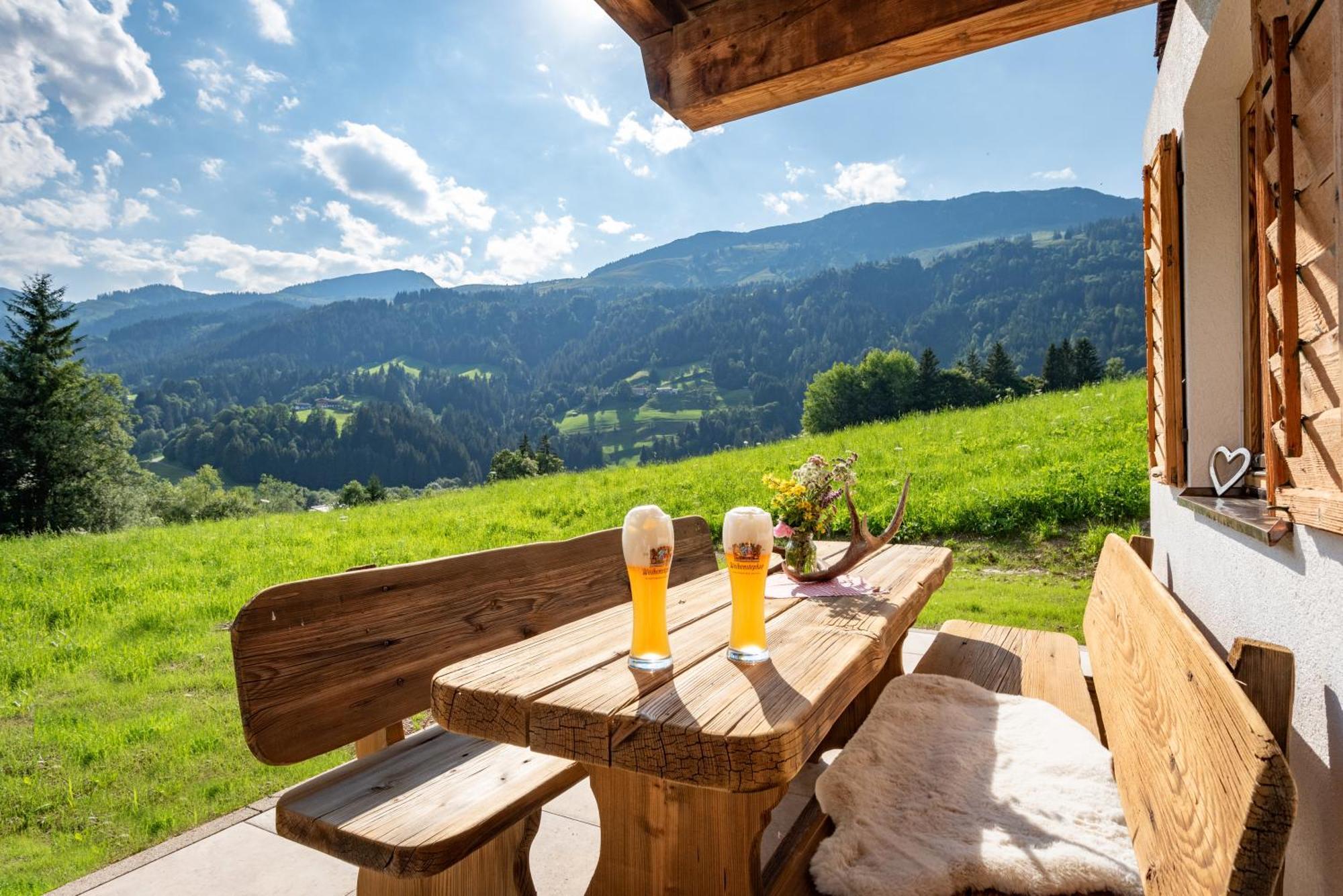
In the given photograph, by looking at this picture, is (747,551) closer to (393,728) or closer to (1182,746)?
(1182,746)

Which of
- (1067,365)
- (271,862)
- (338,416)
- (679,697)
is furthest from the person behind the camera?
(338,416)

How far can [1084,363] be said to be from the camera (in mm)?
36375

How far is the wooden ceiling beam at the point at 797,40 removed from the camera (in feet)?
6.72

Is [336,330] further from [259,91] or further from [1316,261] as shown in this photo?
[1316,261]

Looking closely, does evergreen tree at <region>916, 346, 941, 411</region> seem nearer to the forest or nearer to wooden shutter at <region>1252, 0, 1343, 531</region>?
the forest

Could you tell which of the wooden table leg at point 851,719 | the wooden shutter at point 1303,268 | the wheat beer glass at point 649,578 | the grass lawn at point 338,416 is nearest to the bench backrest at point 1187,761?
the wooden shutter at point 1303,268

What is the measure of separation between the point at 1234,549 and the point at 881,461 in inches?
289

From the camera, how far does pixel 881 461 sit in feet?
29.6

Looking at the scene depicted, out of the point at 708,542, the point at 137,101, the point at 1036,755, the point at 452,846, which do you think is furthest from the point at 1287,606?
the point at 137,101

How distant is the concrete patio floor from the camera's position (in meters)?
1.94

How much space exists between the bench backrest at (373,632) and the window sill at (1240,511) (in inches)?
67.4

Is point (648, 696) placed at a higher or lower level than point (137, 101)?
lower

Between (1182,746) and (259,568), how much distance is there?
739cm

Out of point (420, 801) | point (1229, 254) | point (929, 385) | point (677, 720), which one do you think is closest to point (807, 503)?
point (677, 720)
